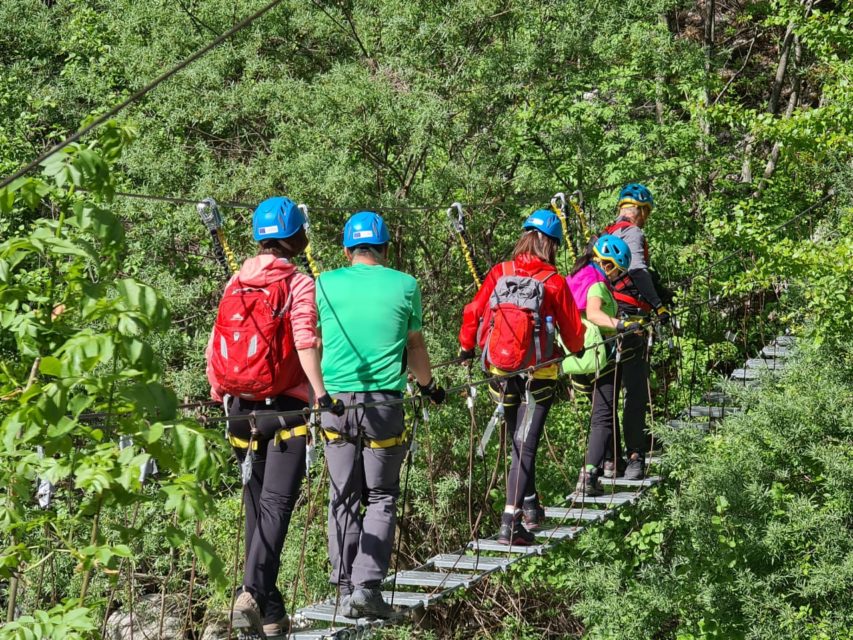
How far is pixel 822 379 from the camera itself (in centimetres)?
708

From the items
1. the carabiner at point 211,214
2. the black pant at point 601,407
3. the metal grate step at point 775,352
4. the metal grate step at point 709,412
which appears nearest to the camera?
the carabiner at point 211,214

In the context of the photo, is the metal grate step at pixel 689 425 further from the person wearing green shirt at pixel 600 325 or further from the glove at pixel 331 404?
the glove at pixel 331 404

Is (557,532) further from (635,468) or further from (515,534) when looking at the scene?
(635,468)

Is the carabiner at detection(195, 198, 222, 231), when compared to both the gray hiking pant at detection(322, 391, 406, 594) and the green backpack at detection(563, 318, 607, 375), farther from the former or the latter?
the green backpack at detection(563, 318, 607, 375)

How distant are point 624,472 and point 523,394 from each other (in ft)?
5.11

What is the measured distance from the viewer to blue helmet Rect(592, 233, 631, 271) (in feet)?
18.7

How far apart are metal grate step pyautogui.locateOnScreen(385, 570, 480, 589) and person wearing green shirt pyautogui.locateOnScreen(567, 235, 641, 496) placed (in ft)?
3.85

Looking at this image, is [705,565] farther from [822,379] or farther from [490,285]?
[490,285]

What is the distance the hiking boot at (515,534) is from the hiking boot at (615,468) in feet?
3.49

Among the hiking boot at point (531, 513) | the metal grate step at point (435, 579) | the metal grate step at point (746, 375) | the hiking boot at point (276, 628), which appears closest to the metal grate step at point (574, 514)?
the hiking boot at point (531, 513)

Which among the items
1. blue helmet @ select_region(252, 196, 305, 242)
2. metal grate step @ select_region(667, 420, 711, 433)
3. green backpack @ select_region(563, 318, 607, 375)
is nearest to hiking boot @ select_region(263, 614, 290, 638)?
blue helmet @ select_region(252, 196, 305, 242)

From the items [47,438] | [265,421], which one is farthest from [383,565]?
[47,438]

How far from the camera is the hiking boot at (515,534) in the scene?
5.08m

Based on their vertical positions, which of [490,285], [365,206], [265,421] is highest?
[365,206]
